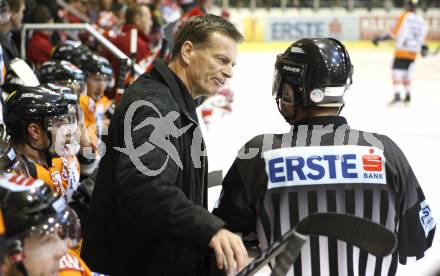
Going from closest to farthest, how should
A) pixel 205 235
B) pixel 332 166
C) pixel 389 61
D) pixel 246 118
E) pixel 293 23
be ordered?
pixel 205 235, pixel 332 166, pixel 246 118, pixel 389 61, pixel 293 23

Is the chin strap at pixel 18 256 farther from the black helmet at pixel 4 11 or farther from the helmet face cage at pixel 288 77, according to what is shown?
the black helmet at pixel 4 11

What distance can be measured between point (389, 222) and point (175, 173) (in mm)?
612

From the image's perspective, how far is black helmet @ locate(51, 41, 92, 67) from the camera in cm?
525

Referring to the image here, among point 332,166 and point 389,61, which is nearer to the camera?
point 332,166

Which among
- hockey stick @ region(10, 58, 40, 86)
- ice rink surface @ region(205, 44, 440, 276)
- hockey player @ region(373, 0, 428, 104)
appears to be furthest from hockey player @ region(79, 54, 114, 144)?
hockey player @ region(373, 0, 428, 104)

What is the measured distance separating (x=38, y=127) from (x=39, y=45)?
391 cm

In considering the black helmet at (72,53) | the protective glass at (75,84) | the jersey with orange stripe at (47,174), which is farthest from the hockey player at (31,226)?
the black helmet at (72,53)

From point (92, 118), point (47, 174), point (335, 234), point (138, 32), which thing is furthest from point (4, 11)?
point (335, 234)

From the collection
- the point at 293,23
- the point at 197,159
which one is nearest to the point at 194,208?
the point at 197,159

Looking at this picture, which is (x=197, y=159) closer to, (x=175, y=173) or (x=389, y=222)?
(x=175, y=173)

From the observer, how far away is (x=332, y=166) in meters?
2.13

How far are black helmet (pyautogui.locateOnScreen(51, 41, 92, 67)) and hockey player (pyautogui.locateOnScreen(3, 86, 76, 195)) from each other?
2082 mm

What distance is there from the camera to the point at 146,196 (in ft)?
6.72

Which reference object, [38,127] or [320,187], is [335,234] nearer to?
[320,187]
